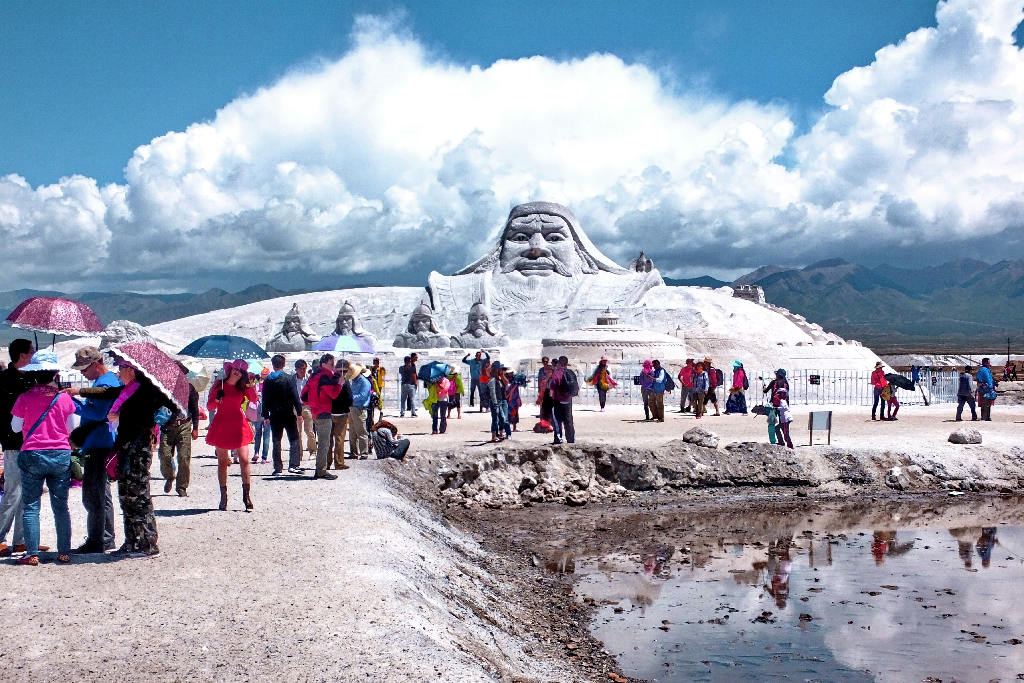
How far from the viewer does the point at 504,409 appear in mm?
13328

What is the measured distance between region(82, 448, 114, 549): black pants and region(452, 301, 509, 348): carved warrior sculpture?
27050mm

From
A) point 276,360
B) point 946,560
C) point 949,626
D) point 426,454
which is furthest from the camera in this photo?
point 426,454

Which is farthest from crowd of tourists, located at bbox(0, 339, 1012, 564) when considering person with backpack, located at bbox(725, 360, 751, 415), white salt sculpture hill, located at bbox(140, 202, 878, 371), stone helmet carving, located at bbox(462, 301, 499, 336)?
white salt sculpture hill, located at bbox(140, 202, 878, 371)

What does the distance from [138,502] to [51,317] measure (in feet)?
13.2

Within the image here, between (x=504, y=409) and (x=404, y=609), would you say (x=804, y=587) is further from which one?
(x=504, y=409)

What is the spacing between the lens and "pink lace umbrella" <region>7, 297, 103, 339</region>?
9.29 metres

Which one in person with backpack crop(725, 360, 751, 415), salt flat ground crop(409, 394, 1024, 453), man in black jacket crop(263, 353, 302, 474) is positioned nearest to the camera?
man in black jacket crop(263, 353, 302, 474)

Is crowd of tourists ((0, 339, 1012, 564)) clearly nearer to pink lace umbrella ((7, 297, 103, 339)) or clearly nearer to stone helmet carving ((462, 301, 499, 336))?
pink lace umbrella ((7, 297, 103, 339))

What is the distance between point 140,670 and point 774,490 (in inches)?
378

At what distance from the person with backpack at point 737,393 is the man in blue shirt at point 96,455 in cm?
1424

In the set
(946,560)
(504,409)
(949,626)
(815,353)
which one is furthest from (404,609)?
(815,353)

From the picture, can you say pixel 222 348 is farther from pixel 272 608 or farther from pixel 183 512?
pixel 272 608

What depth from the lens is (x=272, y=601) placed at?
540 centimetres

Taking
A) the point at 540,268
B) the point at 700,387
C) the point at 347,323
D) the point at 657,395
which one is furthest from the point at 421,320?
the point at 657,395
